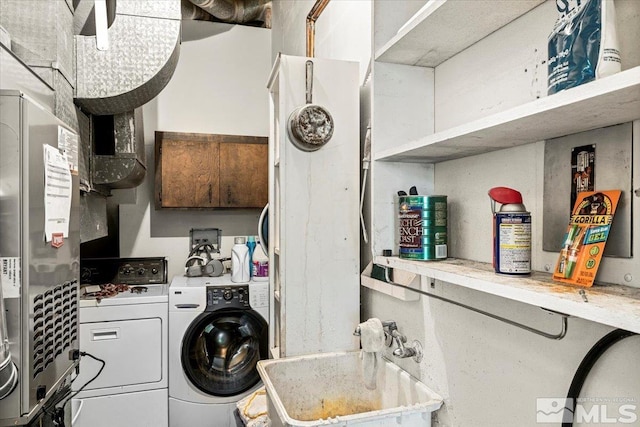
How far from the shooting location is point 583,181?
0.88 metres

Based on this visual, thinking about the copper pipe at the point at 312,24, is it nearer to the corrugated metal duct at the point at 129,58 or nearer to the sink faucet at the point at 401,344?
the corrugated metal duct at the point at 129,58

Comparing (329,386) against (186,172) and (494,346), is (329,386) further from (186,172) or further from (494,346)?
(186,172)

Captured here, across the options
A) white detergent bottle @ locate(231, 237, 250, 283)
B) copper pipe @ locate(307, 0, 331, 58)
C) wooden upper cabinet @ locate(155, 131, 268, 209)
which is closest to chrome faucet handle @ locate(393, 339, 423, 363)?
white detergent bottle @ locate(231, 237, 250, 283)

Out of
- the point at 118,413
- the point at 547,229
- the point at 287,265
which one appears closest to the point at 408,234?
the point at 547,229

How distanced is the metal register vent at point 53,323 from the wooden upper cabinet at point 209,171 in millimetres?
1838

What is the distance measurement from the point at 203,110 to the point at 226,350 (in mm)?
2211

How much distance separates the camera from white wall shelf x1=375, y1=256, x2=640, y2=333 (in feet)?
1.96

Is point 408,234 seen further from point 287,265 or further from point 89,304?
point 89,304

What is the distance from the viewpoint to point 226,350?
9.50ft

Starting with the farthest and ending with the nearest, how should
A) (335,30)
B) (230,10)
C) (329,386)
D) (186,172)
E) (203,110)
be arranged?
(203,110), (230,10), (186,172), (335,30), (329,386)

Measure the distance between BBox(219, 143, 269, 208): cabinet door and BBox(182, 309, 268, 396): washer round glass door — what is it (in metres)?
1.06

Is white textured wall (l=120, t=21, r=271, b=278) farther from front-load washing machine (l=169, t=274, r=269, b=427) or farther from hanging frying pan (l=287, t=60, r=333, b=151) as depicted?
hanging frying pan (l=287, t=60, r=333, b=151)

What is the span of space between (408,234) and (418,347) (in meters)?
0.52

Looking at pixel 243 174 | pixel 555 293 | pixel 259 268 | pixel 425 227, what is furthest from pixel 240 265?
A: pixel 555 293
